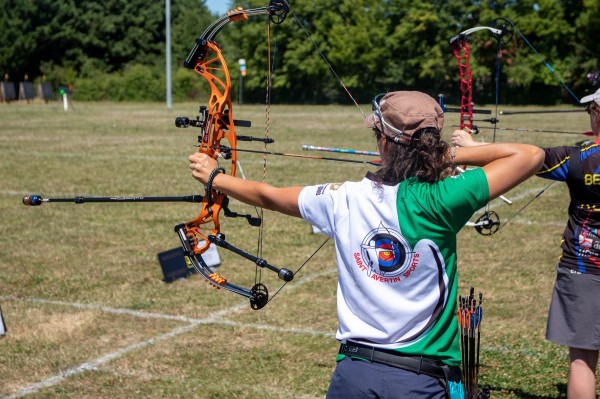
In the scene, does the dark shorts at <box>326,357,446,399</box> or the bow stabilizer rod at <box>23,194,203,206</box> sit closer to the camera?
the dark shorts at <box>326,357,446,399</box>

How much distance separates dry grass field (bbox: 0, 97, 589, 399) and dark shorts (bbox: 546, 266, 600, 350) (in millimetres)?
1176

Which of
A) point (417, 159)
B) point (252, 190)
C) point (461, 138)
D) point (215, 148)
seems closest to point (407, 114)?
point (417, 159)

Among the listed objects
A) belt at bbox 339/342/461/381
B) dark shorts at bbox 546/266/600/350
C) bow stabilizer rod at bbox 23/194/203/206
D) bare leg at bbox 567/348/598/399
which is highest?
bow stabilizer rod at bbox 23/194/203/206

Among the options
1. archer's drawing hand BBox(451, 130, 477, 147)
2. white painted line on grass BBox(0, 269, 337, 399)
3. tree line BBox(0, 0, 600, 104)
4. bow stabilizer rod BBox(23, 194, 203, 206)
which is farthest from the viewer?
Result: tree line BBox(0, 0, 600, 104)

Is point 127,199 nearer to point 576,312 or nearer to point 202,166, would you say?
point 202,166

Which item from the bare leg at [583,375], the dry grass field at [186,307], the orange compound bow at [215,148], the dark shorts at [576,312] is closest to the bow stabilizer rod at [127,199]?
the orange compound bow at [215,148]

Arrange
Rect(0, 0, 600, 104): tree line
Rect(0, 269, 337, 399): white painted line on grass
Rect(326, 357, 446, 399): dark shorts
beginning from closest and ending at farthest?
Rect(326, 357, 446, 399): dark shorts
Rect(0, 269, 337, 399): white painted line on grass
Rect(0, 0, 600, 104): tree line

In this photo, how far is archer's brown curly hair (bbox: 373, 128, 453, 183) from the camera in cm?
285

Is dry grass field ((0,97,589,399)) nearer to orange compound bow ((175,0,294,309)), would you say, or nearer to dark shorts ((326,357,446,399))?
orange compound bow ((175,0,294,309))

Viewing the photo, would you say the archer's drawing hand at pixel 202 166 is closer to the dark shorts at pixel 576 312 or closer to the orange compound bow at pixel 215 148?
the orange compound bow at pixel 215 148

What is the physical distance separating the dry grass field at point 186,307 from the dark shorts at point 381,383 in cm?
261

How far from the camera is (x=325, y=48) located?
177ft

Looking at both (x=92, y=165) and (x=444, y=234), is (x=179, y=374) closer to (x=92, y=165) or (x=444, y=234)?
(x=444, y=234)

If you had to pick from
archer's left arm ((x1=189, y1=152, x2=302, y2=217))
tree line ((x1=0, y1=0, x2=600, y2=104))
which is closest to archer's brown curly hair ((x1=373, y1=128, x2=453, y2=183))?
A: archer's left arm ((x1=189, y1=152, x2=302, y2=217))
